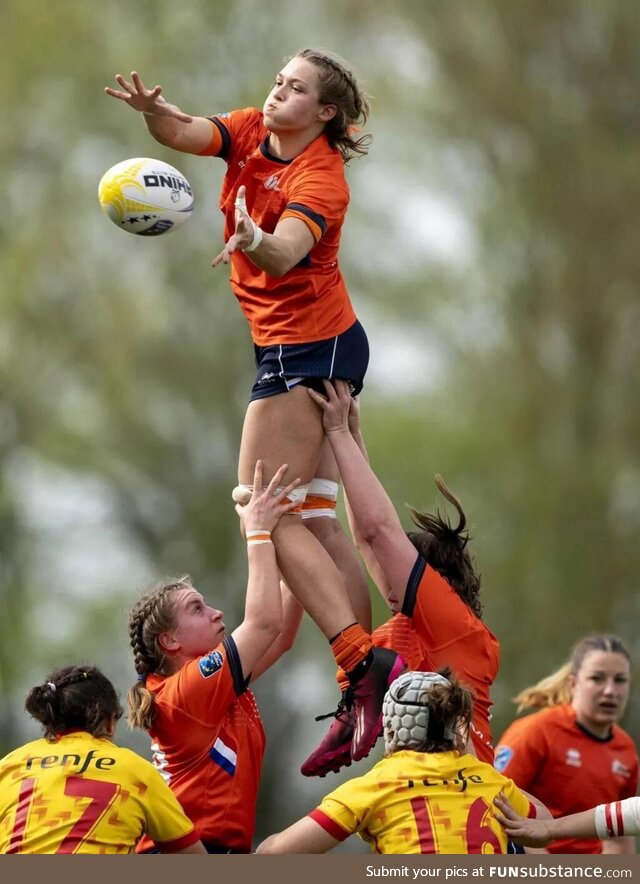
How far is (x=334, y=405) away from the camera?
5141 millimetres

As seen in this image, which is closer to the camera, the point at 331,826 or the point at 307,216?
the point at 331,826

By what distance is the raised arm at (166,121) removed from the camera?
196 inches

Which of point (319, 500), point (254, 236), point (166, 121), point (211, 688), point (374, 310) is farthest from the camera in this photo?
point (374, 310)

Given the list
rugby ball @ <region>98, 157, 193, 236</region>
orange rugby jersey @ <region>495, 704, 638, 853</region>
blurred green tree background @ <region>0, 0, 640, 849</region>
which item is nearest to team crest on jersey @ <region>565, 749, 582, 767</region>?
orange rugby jersey @ <region>495, 704, 638, 853</region>

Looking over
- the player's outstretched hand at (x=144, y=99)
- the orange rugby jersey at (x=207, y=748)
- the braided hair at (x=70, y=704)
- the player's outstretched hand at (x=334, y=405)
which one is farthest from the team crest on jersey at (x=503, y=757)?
the player's outstretched hand at (x=144, y=99)

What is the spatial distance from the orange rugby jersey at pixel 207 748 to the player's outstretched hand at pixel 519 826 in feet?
3.12

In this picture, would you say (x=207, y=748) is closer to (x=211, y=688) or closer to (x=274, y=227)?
(x=211, y=688)

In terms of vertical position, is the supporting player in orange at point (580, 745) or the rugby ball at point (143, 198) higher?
the rugby ball at point (143, 198)

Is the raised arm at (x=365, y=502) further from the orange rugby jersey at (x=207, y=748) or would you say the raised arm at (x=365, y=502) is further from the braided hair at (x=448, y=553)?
the orange rugby jersey at (x=207, y=748)

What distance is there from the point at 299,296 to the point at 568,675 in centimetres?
332

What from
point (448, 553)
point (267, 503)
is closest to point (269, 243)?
→ point (267, 503)

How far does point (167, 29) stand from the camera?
1638 centimetres

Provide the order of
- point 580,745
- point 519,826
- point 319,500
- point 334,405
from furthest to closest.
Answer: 1. point 580,745
2. point 319,500
3. point 334,405
4. point 519,826

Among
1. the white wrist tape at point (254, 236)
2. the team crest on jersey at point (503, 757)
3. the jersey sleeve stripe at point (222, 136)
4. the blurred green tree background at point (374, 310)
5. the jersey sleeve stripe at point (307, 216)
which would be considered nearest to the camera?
the white wrist tape at point (254, 236)
